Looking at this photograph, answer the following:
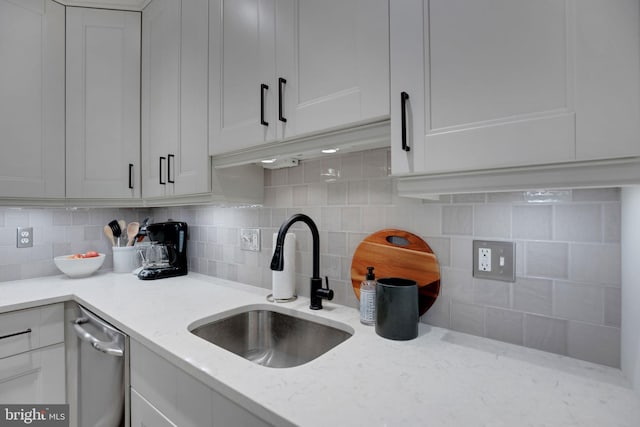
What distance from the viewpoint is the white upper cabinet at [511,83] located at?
525 mm

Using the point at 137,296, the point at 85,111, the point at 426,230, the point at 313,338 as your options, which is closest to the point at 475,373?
the point at 426,230

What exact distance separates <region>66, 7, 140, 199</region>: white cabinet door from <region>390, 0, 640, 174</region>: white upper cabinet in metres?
1.57

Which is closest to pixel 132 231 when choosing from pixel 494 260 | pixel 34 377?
pixel 34 377

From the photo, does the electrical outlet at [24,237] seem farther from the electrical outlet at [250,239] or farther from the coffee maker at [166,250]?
the electrical outlet at [250,239]

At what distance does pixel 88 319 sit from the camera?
1323 mm

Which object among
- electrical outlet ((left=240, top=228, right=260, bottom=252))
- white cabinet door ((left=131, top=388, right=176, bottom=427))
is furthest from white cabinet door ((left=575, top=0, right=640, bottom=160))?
electrical outlet ((left=240, top=228, right=260, bottom=252))

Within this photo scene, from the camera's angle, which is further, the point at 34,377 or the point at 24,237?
the point at 24,237

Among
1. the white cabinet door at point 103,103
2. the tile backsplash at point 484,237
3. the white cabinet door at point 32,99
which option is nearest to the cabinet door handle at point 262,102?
the tile backsplash at point 484,237

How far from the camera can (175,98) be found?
4.76 feet

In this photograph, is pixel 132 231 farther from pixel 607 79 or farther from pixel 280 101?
pixel 607 79

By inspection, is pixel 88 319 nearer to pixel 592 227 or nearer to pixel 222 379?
pixel 222 379

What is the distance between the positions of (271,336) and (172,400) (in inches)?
18.3

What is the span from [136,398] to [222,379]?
0.53 metres

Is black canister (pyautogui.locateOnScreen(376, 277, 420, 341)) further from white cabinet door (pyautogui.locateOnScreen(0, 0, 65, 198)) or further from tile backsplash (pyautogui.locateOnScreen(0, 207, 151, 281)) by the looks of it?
tile backsplash (pyautogui.locateOnScreen(0, 207, 151, 281))
